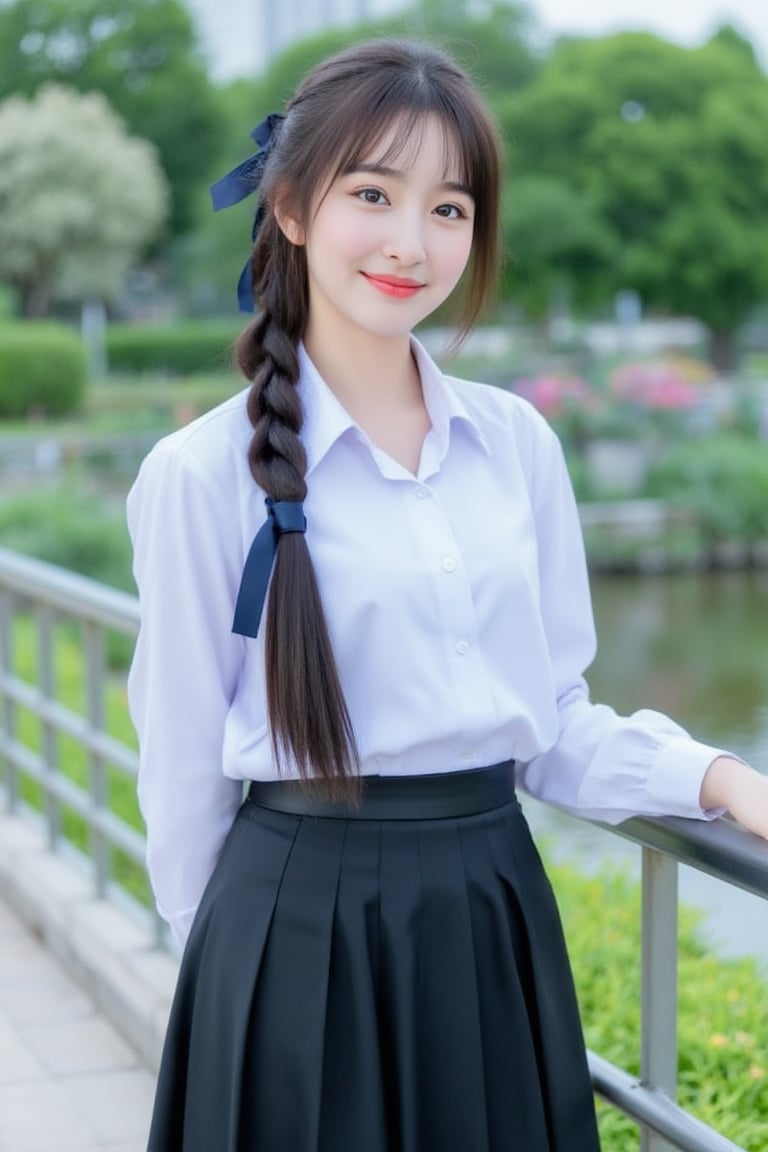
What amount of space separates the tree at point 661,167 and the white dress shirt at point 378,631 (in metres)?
26.2

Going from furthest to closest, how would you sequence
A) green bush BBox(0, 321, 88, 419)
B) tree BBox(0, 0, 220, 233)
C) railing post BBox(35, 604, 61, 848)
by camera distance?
1. tree BBox(0, 0, 220, 233)
2. green bush BBox(0, 321, 88, 419)
3. railing post BBox(35, 604, 61, 848)

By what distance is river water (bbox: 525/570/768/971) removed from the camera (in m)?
3.92

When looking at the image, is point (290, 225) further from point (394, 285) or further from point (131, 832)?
point (131, 832)

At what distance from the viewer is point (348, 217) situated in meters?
1.37

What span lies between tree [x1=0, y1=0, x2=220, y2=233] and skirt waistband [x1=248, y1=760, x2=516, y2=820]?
36451mm

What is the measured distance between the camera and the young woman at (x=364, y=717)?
1355 millimetres

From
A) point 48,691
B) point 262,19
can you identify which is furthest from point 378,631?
point 262,19

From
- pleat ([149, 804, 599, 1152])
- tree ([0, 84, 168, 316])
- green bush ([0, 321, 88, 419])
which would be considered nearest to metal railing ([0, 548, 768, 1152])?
pleat ([149, 804, 599, 1152])

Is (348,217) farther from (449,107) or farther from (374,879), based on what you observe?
(374,879)

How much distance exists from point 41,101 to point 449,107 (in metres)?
32.3

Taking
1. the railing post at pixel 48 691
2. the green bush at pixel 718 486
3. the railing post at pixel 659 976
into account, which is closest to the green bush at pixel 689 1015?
the railing post at pixel 659 976

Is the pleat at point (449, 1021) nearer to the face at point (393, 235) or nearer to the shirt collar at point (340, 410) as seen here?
the shirt collar at point (340, 410)

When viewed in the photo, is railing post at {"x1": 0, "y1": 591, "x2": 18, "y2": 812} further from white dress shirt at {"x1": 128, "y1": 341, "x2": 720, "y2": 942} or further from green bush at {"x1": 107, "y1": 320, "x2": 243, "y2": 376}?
green bush at {"x1": 107, "y1": 320, "x2": 243, "y2": 376}

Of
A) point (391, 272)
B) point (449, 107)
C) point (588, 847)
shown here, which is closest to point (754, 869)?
point (391, 272)
